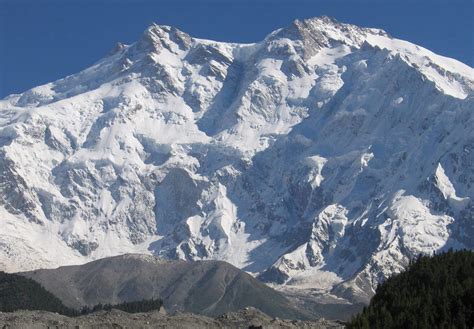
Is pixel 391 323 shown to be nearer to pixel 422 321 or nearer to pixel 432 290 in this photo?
pixel 422 321

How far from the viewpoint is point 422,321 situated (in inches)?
7219

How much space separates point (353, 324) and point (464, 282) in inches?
961

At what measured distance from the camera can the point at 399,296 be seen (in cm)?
19962

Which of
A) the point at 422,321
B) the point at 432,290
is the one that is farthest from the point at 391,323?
the point at 432,290

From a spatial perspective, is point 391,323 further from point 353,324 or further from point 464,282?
point 464,282

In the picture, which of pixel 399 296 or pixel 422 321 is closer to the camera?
pixel 422 321

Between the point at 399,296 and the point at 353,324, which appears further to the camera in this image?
the point at 399,296

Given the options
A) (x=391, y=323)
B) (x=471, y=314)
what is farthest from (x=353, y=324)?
(x=471, y=314)

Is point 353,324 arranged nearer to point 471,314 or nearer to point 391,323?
point 391,323

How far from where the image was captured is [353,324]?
186 metres

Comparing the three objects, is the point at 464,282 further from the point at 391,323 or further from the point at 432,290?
the point at 391,323

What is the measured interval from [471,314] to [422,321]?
1011 centimetres

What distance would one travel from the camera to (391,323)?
18488cm

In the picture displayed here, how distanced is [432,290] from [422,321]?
53.7 feet
